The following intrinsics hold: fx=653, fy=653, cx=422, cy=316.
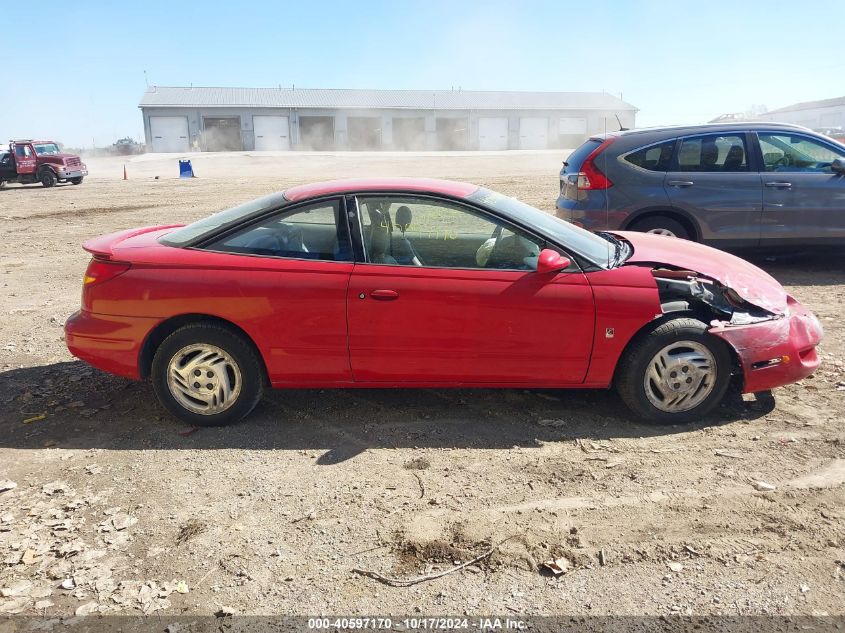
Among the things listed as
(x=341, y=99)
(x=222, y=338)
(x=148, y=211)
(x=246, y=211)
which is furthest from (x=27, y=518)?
(x=341, y=99)

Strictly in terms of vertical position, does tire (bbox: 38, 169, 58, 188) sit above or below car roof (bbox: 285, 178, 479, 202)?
above

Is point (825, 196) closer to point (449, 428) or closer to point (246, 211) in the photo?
point (449, 428)

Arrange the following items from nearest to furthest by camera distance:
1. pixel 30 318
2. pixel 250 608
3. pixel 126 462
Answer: pixel 250 608 < pixel 126 462 < pixel 30 318

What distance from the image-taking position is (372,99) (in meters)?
62.8

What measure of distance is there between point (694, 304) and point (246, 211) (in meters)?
3.05

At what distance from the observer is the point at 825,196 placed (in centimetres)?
775

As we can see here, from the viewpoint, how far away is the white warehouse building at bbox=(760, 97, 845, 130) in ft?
247

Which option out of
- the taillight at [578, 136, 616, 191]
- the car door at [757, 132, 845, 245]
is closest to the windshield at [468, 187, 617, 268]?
the taillight at [578, 136, 616, 191]

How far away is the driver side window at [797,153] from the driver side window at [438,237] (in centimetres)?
515

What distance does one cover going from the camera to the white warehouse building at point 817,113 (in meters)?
75.2

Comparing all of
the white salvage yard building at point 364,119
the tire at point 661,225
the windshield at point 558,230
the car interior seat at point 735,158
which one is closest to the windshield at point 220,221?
the windshield at point 558,230

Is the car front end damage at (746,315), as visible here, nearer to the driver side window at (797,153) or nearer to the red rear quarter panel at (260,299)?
the red rear quarter panel at (260,299)

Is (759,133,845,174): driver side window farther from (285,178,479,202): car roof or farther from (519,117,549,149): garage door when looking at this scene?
(519,117,549,149): garage door

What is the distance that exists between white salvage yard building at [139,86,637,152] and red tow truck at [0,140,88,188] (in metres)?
30.1
